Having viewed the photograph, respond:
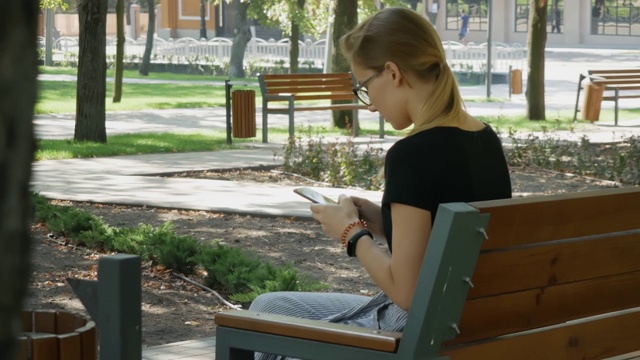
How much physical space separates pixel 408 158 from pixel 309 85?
1511cm

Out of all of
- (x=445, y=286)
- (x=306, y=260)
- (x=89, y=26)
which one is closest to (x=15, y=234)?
(x=445, y=286)

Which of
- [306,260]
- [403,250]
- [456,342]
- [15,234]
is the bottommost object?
[306,260]

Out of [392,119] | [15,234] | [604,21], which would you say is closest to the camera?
[15,234]

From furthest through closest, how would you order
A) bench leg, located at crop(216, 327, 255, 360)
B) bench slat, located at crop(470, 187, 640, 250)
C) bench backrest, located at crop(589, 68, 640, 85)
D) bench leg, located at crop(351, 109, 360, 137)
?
bench backrest, located at crop(589, 68, 640, 85) → bench leg, located at crop(351, 109, 360, 137) → bench leg, located at crop(216, 327, 255, 360) → bench slat, located at crop(470, 187, 640, 250)

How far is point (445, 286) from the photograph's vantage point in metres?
2.61

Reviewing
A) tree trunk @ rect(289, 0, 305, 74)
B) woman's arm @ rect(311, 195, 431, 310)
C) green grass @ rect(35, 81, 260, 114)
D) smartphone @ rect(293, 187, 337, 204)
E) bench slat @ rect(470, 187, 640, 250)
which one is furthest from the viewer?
tree trunk @ rect(289, 0, 305, 74)

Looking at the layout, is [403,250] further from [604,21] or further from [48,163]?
[604,21]

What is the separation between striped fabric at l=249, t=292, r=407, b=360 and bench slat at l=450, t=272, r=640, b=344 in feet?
0.92

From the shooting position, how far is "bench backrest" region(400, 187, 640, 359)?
2.78 meters

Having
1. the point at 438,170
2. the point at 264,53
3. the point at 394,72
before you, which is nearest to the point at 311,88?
the point at 394,72

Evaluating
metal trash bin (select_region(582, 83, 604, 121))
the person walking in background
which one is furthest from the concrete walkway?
the person walking in background

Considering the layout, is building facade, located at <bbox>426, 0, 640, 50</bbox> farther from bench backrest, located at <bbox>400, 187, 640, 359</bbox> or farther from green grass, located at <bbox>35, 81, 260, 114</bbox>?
bench backrest, located at <bbox>400, 187, 640, 359</bbox>

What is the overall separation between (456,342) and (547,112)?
72.0 ft

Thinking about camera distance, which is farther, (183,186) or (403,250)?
A: (183,186)
